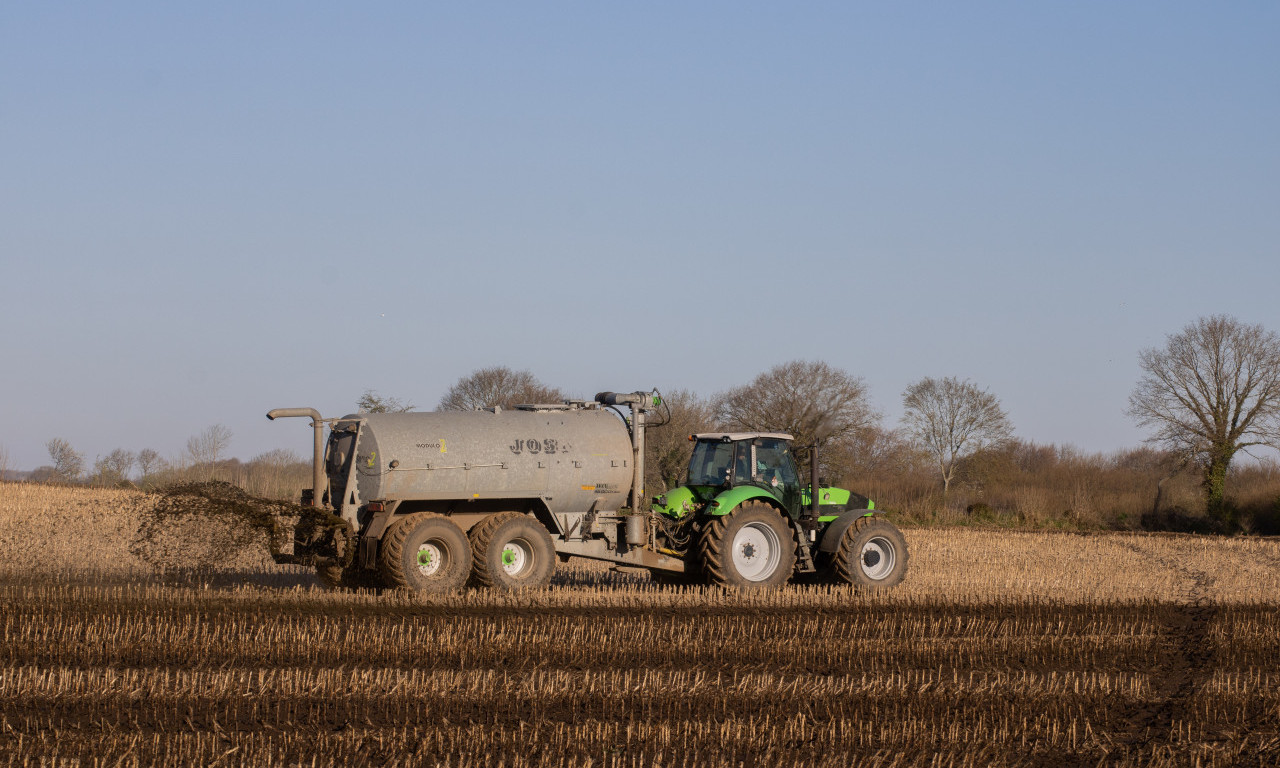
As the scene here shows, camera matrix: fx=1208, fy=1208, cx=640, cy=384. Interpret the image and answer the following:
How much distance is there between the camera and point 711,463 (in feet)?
52.2

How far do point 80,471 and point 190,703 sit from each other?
37884 mm

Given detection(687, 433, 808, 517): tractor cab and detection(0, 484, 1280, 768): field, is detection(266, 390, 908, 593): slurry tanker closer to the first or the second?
detection(687, 433, 808, 517): tractor cab

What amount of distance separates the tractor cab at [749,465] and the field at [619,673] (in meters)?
1.43

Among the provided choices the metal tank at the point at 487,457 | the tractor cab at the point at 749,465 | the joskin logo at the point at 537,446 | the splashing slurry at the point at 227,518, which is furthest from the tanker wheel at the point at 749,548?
the splashing slurry at the point at 227,518

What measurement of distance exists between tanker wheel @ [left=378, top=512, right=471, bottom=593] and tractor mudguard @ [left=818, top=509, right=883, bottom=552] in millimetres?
4720

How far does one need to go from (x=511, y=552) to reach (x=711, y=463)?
114 inches

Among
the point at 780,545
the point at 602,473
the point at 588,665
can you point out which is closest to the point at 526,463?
the point at 602,473

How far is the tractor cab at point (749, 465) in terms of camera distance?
A: 15.6 m

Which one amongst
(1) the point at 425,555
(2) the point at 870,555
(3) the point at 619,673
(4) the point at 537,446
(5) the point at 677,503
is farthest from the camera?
(2) the point at 870,555

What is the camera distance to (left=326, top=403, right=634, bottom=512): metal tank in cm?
1407

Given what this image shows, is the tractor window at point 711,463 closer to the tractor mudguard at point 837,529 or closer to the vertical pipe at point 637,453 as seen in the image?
the vertical pipe at point 637,453

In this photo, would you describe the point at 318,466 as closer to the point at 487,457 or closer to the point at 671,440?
the point at 487,457

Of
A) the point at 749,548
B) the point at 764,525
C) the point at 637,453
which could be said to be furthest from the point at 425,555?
the point at 764,525

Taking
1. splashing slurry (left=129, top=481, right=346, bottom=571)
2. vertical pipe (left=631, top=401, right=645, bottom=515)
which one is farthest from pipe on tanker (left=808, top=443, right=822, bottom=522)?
splashing slurry (left=129, top=481, right=346, bottom=571)
